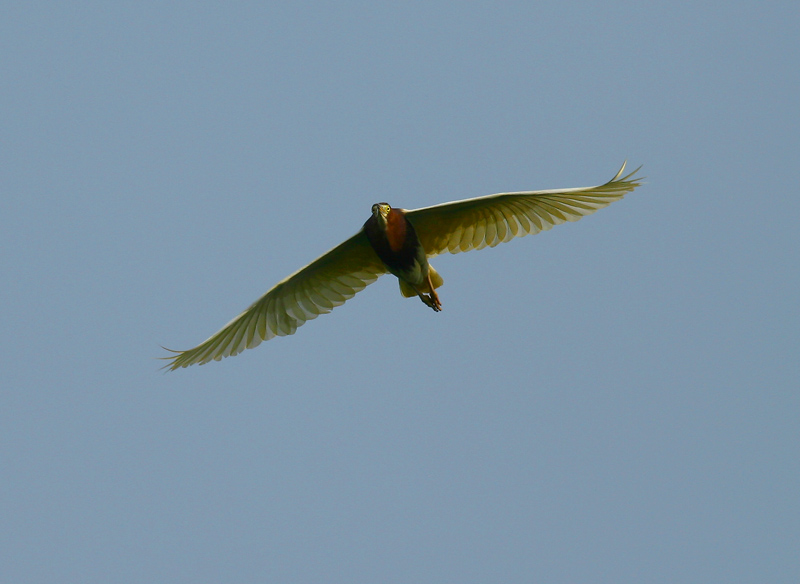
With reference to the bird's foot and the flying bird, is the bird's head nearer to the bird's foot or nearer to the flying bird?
the flying bird

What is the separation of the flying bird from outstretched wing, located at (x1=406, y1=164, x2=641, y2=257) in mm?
12

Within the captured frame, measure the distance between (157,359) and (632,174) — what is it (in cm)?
718

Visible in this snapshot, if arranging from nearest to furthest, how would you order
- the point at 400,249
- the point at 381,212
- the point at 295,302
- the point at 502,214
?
the point at 381,212 → the point at 400,249 → the point at 502,214 → the point at 295,302

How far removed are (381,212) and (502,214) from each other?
1.89 meters

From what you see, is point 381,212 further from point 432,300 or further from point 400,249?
point 432,300

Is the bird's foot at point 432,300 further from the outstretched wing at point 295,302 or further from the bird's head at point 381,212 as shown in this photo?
the bird's head at point 381,212

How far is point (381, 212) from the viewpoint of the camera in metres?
14.9

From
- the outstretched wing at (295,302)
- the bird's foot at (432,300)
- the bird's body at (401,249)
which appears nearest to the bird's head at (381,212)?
the bird's body at (401,249)

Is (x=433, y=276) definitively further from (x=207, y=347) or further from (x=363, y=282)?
(x=207, y=347)

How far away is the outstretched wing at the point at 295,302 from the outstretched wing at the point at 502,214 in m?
1.05

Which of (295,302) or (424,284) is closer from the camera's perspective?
(424,284)

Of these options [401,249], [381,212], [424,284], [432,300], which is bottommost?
[432,300]

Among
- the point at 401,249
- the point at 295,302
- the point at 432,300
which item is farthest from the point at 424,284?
the point at 295,302

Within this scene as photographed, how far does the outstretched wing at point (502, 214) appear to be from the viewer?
590 inches
